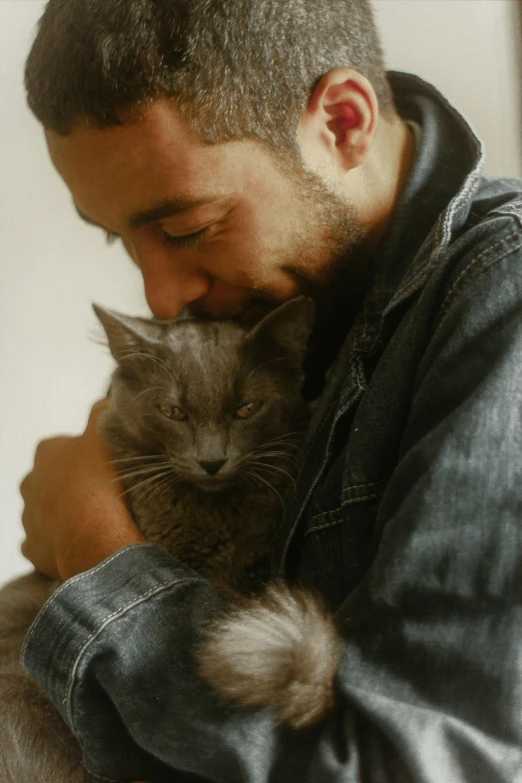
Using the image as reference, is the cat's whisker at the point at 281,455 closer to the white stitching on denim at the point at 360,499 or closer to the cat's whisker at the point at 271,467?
the cat's whisker at the point at 271,467

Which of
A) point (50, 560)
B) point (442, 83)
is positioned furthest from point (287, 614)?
point (442, 83)

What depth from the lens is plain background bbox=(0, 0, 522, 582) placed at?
76cm

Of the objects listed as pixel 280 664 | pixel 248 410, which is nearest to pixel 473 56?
pixel 248 410

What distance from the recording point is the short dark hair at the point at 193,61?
0.62 metres

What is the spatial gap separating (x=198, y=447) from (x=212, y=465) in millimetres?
25

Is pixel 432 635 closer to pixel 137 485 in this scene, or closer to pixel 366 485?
pixel 366 485

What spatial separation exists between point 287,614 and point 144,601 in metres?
0.13

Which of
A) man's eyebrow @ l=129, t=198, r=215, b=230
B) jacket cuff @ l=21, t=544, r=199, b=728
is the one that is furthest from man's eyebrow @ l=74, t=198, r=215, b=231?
jacket cuff @ l=21, t=544, r=199, b=728

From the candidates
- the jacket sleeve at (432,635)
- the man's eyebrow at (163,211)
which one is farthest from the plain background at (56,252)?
the jacket sleeve at (432,635)

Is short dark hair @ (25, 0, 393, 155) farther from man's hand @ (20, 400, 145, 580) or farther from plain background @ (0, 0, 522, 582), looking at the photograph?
man's hand @ (20, 400, 145, 580)

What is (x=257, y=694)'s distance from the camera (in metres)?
0.49

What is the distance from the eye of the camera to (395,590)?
1.62 feet

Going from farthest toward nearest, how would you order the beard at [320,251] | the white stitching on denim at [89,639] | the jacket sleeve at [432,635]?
the beard at [320,251] → the white stitching on denim at [89,639] → the jacket sleeve at [432,635]

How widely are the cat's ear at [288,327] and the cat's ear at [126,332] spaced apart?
11 cm
